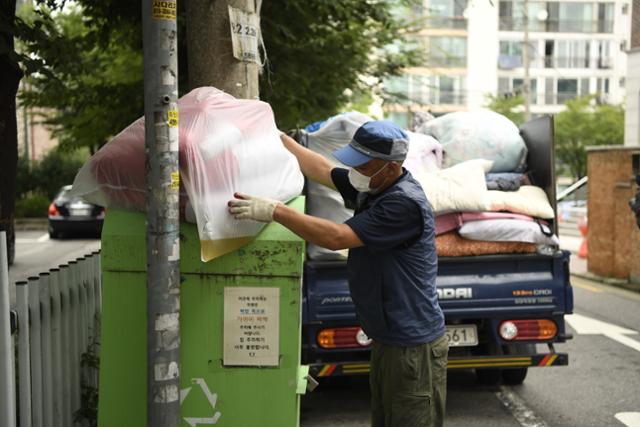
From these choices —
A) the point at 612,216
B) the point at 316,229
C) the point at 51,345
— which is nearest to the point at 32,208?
the point at 612,216

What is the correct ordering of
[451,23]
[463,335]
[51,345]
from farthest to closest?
1. [451,23]
2. [463,335]
3. [51,345]

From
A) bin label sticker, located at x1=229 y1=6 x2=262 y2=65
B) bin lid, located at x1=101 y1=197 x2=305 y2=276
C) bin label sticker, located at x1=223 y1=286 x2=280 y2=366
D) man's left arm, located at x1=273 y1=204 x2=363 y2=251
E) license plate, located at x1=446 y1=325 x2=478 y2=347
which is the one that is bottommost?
license plate, located at x1=446 y1=325 x2=478 y2=347

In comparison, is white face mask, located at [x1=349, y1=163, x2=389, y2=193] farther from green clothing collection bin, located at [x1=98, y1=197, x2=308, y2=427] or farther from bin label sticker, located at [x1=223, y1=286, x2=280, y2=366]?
bin label sticker, located at [x1=223, y1=286, x2=280, y2=366]

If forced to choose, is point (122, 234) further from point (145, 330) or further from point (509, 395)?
point (509, 395)

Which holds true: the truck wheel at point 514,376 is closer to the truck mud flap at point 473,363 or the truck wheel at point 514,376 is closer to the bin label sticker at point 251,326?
the truck mud flap at point 473,363

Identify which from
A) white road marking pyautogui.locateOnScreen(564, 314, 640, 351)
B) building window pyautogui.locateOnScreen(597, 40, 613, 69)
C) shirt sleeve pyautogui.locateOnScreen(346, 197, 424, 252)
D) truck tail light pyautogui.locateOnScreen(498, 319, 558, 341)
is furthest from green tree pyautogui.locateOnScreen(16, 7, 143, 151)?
building window pyautogui.locateOnScreen(597, 40, 613, 69)

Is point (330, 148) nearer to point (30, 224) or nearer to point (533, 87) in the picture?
point (30, 224)

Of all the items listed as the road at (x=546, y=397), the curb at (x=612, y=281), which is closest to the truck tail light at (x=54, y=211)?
the curb at (x=612, y=281)

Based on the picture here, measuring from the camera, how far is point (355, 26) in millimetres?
12836

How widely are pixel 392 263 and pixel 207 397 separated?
101 cm

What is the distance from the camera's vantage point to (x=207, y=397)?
3545mm

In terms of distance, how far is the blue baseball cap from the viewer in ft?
11.4

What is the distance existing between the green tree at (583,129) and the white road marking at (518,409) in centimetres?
3844

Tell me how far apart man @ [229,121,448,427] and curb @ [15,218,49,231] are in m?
24.0
